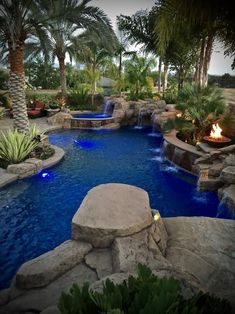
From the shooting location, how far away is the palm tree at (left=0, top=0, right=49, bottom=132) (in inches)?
376

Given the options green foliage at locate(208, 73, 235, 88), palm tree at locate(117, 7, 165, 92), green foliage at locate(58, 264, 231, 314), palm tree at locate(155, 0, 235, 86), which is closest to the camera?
green foliage at locate(58, 264, 231, 314)

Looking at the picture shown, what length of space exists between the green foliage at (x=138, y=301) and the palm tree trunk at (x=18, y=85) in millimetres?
9626

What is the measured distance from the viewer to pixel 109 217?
463 centimetres

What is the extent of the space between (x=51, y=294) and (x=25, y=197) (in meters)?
4.63

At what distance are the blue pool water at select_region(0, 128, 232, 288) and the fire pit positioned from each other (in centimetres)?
147

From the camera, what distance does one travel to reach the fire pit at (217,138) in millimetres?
10125

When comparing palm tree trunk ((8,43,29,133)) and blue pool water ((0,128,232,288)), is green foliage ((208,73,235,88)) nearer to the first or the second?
blue pool water ((0,128,232,288))

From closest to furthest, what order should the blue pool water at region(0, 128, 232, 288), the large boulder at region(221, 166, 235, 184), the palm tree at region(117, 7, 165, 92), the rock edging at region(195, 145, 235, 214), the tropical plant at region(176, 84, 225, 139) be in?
the blue pool water at region(0, 128, 232, 288) → the rock edging at region(195, 145, 235, 214) → the large boulder at region(221, 166, 235, 184) → the tropical plant at region(176, 84, 225, 139) → the palm tree at region(117, 7, 165, 92)

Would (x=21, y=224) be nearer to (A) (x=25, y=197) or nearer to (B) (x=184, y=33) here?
(A) (x=25, y=197)

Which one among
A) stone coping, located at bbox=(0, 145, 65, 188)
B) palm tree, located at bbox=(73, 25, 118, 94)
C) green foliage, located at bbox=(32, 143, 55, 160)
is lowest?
stone coping, located at bbox=(0, 145, 65, 188)

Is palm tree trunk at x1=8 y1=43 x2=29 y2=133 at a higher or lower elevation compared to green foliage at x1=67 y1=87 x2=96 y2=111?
higher

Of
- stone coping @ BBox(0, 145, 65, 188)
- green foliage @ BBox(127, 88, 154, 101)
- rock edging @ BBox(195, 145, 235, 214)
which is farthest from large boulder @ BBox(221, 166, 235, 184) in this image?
green foliage @ BBox(127, 88, 154, 101)

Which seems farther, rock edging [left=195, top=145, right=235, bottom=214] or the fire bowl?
the fire bowl

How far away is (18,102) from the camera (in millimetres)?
11047
